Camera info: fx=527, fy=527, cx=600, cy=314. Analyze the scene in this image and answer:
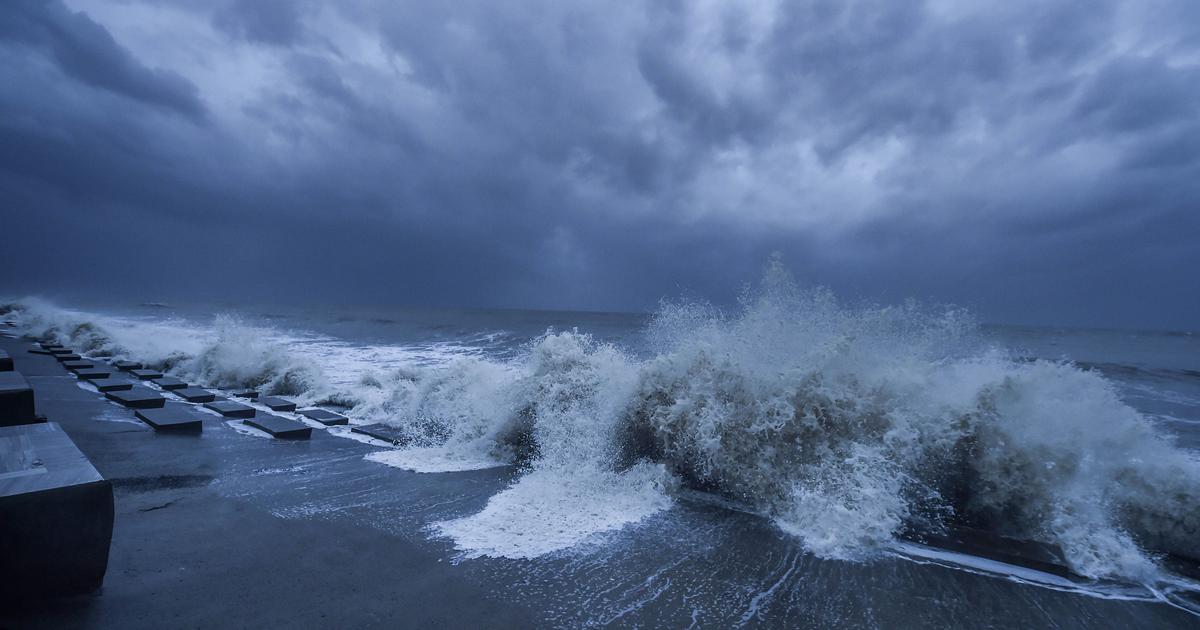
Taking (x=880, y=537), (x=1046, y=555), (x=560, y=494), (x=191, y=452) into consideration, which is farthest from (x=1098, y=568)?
(x=191, y=452)

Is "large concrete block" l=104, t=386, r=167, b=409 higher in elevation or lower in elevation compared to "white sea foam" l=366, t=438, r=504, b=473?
higher

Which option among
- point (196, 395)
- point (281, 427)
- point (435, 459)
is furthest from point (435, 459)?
point (196, 395)

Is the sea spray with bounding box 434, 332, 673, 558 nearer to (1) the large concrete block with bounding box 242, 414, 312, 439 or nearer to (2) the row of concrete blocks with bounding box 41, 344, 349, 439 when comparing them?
(1) the large concrete block with bounding box 242, 414, 312, 439

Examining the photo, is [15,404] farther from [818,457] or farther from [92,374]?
[92,374]

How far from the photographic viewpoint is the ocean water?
4.11m

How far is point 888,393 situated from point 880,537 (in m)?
1.85

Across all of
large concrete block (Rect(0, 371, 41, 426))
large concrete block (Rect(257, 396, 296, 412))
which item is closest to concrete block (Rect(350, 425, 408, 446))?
large concrete block (Rect(257, 396, 296, 412))

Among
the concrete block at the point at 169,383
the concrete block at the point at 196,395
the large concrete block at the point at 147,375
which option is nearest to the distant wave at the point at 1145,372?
the concrete block at the point at 196,395

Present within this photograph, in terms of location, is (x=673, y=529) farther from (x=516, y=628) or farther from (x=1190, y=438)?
(x=1190, y=438)

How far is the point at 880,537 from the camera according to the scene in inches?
168

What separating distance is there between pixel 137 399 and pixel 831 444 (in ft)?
32.4

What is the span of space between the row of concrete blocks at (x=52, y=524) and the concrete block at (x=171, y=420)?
437cm

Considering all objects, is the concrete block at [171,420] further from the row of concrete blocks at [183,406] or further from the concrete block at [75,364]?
the concrete block at [75,364]

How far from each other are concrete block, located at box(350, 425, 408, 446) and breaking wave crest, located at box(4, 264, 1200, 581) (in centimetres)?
16
